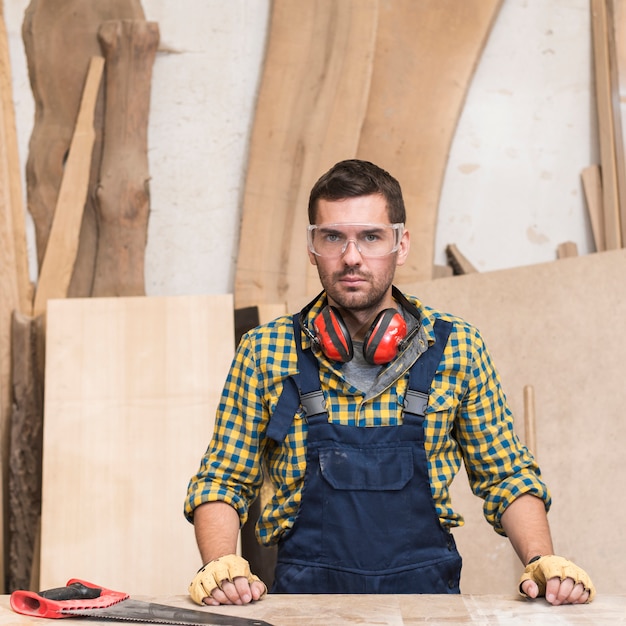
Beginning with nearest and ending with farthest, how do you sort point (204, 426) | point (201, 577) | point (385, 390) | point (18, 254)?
point (201, 577) < point (385, 390) < point (204, 426) < point (18, 254)

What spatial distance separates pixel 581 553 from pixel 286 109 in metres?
2.24

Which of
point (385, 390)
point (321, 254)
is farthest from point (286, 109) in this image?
point (385, 390)

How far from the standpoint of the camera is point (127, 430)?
340cm

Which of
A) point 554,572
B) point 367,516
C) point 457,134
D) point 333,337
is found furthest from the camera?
point 457,134

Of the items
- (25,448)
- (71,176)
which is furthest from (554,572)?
(71,176)

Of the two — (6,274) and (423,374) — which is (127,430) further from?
(423,374)

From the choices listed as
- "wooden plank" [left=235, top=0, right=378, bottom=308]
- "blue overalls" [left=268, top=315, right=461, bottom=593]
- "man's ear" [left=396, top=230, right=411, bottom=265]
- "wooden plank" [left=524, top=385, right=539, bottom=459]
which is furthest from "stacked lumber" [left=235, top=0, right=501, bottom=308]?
"blue overalls" [left=268, top=315, right=461, bottom=593]

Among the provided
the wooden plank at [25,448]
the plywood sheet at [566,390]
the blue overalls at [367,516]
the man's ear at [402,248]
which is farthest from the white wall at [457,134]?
the blue overalls at [367,516]

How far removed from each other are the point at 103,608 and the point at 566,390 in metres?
1.96

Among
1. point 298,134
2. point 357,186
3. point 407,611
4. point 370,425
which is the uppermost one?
point 298,134

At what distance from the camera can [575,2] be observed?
160 inches

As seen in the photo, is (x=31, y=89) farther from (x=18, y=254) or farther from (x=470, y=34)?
(x=470, y=34)

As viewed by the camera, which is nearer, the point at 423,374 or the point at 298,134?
the point at 423,374

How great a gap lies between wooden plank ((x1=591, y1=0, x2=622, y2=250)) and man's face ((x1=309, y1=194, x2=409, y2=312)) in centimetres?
180
